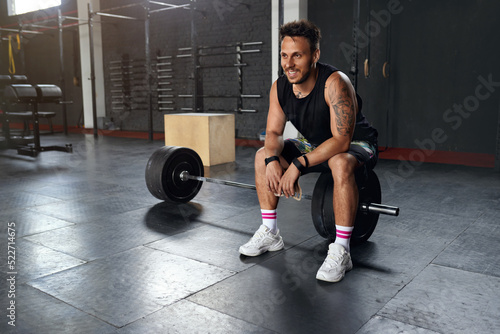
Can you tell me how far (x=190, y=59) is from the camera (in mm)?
6738

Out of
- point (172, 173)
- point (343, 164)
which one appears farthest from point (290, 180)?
point (172, 173)

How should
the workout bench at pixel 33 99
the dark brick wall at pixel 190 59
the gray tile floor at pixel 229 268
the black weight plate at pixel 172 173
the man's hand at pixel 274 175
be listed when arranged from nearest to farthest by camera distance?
the gray tile floor at pixel 229 268, the man's hand at pixel 274 175, the black weight plate at pixel 172 173, the workout bench at pixel 33 99, the dark brick wall at pixel 190 59

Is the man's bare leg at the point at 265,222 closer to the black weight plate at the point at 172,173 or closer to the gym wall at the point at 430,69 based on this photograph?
the black weight plate at the point at 172,173

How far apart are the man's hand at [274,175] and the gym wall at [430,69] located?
11.6 ft

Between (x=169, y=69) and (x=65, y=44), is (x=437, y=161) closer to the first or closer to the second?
(x=169, y=69)

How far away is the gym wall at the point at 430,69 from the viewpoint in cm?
438

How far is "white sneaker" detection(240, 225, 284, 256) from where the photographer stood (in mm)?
1816

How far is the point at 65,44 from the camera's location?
28.7 feet

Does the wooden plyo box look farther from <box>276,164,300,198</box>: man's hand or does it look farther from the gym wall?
<box>276,164,300,198</box>: man's hand

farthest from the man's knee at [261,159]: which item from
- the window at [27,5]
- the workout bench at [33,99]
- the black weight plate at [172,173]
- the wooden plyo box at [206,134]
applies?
→ the window at [27,5]

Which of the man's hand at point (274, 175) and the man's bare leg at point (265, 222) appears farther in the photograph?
the man's bare leg at point (265, 222)

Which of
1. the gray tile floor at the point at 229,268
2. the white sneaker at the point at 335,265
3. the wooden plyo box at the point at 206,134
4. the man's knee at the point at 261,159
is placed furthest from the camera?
the wooden plyo box at the point at 206,134

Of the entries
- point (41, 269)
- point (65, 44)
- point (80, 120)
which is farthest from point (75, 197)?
point (65, 44)

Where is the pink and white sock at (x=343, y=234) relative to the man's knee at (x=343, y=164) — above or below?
below
